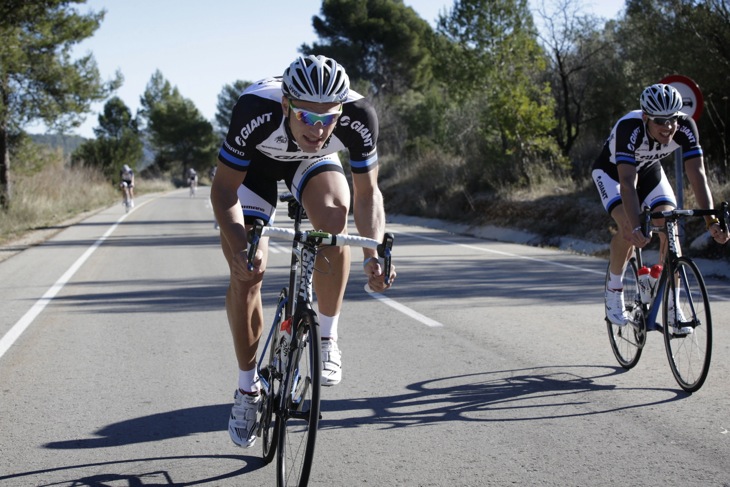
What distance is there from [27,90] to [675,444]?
85.3 feet

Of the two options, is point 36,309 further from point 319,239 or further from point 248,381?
point 319,239

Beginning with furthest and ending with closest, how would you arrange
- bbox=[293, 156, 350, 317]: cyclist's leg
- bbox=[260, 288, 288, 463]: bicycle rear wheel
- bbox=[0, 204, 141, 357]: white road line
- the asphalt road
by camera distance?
bbox=[0, 204, 141, 357]: white road line → bbox=[293, 156, 350, 317]: cyclist's leg → the asphalt road → bbox=[260, 288, 288, 463]: bicycle rear wheel

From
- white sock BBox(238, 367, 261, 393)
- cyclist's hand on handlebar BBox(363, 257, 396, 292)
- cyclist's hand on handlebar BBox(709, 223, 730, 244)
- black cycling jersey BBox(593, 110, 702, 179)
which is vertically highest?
black cycling jersey BBox(593, 110, 702, 179)

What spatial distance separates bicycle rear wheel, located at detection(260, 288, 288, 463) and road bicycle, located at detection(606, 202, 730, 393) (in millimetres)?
2594

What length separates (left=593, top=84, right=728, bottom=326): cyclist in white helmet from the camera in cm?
571

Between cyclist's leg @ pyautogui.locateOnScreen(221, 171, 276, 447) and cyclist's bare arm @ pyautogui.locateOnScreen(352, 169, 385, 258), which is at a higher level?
cyclist's bare arm @ pyautogui.locateOnScreen(352, 169, 385, 258)

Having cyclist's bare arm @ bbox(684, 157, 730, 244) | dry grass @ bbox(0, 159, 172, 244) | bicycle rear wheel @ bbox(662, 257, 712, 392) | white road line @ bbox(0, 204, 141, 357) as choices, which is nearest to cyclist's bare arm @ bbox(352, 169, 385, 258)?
bicycle rear wheel @ bbox(662, 257, 712, 392)

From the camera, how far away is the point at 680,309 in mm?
5648

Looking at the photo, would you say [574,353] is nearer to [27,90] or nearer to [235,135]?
[235,135]

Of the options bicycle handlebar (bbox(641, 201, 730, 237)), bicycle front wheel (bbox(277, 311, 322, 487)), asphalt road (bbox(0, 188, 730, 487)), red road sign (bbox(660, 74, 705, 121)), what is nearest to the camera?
bicycle front wheel (bbox(277, 311, 322, 487))

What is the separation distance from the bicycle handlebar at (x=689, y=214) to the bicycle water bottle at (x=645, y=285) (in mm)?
641

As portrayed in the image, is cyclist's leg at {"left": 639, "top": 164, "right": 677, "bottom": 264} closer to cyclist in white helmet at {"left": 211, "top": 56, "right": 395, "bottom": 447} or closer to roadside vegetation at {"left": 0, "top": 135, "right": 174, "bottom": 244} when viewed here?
cyclist in white helmet at {"left": 211, "top": 56, "right": 395, "bottom": 447}

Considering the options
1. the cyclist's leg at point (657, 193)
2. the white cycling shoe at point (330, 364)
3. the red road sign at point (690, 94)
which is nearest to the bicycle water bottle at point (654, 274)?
the cyclist's leg at point (657, 193)

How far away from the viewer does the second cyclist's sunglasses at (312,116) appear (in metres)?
3.83
